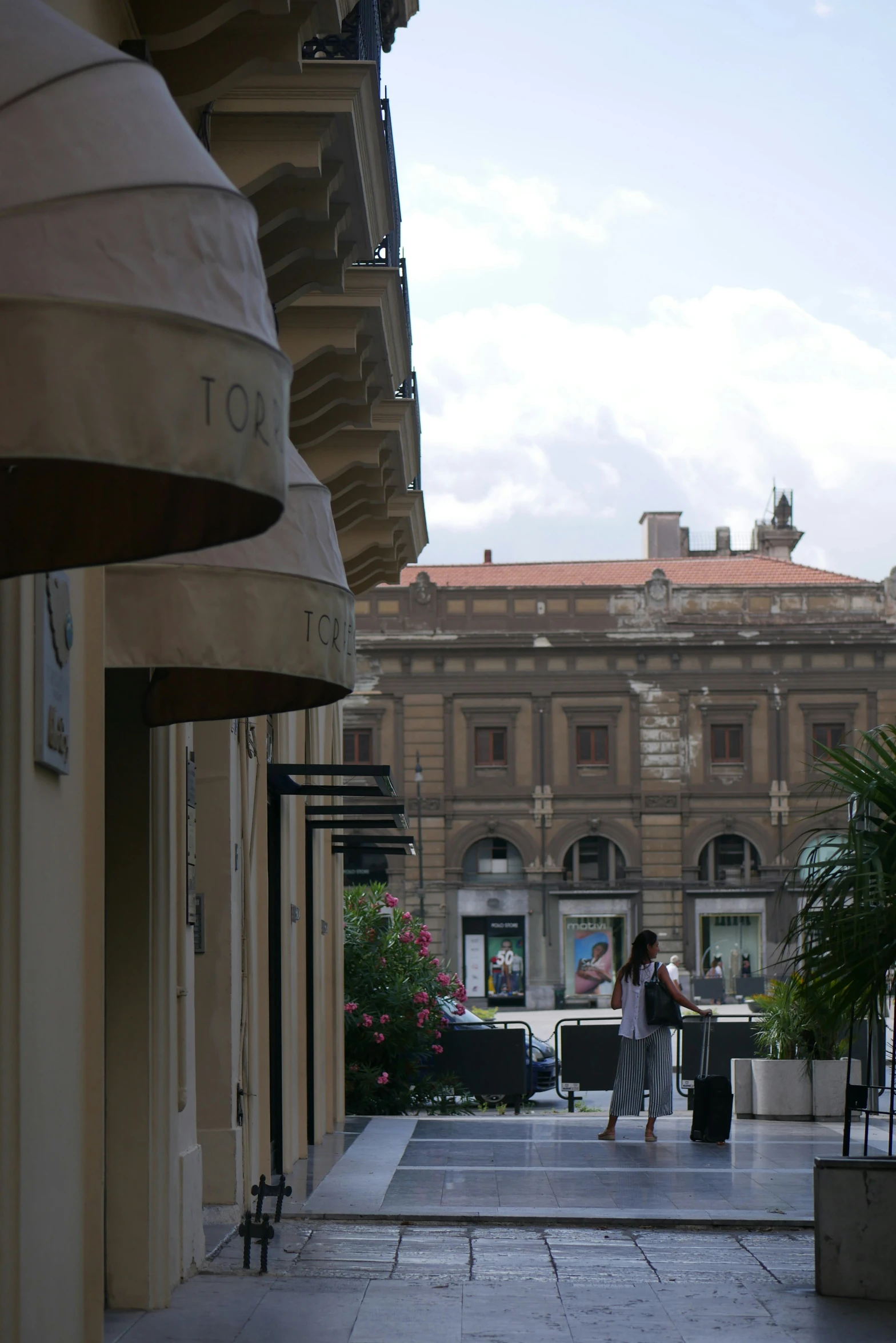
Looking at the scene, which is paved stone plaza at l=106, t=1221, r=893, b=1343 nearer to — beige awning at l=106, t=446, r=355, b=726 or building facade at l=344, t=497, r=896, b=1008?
beige awning at l=106, t=446, r=355, b=726

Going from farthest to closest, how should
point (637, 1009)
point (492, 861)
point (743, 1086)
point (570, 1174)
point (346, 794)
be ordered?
point (492, 861) < point (743, 1086) < point (637, 1009) < point (346, 794) < point (570, 1174)

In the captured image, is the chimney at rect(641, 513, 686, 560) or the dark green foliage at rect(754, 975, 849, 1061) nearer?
the dark green foliage at rect(754, 975, 849, 1061)

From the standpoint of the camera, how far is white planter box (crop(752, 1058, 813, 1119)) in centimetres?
1664

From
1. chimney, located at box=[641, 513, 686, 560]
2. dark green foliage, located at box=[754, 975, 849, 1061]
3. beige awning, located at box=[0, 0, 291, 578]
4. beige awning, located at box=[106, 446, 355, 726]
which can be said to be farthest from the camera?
chimney, located at box=[641, 513, 686, 560]

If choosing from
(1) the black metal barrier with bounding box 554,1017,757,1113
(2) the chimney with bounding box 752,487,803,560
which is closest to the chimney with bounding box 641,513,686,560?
(2) the chimney with bounding box 752,487,803,560

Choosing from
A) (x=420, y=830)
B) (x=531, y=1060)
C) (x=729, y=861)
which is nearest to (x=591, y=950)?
(x=729, y=861)

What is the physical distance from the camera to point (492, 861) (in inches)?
2135

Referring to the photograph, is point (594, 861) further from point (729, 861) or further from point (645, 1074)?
point (645, 1074)

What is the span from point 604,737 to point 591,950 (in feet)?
22.7

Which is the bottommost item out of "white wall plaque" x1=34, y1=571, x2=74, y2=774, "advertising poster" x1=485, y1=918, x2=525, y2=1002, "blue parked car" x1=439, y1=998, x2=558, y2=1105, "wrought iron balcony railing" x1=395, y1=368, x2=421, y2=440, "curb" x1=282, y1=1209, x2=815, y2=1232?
"advertising poster" x1=485, y1=918, x2=525, y2=1002

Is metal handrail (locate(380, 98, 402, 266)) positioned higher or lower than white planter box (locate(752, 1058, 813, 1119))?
higher

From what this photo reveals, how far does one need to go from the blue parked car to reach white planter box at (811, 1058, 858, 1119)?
414cm

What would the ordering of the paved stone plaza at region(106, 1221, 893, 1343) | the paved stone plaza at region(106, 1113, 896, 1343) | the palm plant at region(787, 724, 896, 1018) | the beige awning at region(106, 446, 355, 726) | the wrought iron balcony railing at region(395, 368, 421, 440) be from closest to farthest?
1. the beige awning at region(106, 446, 355, 726)
2. the paved stone plaza at region(106, 1221, 893, 1343)
3. the paved stone plaza at region(106, 1113, 896, 1343)
4. the palm plant at region(787, 724, 896, 1018)
5. the wrought iron balcony railing at region(395, 368, 421, 440)

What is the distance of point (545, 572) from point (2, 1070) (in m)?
55.2
